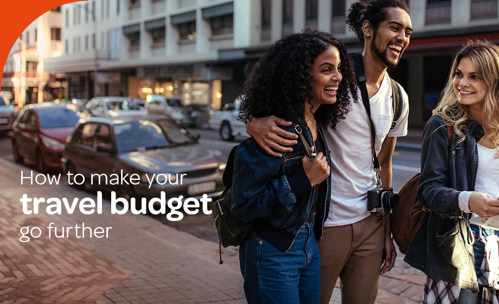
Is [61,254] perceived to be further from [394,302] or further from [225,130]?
[225,130]

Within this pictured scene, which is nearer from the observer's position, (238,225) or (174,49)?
(238,225)

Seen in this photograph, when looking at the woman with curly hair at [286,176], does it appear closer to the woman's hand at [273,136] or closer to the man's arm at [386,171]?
the woman's hand at [273,136]

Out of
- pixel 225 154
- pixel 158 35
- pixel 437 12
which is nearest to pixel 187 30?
pixel 158 35

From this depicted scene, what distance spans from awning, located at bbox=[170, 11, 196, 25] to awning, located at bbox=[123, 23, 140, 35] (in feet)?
18.1

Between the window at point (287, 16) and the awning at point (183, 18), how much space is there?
9373mm

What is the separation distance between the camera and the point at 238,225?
245cm

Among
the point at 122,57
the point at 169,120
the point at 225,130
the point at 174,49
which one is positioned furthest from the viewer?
the point at 122,57

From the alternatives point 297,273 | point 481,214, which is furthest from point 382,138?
point 297,273

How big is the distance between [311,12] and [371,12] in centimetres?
2772

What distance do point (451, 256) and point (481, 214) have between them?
25 cm

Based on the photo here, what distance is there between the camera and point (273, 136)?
7.71 ft

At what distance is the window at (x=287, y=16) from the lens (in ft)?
102

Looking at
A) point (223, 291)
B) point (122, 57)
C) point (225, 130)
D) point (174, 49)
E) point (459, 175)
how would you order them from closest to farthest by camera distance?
point (459, 175) < point (223, 291) < point (225, 130) < point (174, 49) < point (122, 57)

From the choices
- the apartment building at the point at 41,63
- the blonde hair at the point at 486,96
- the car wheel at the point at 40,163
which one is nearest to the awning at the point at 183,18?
the apartment building at the point at 41,63
